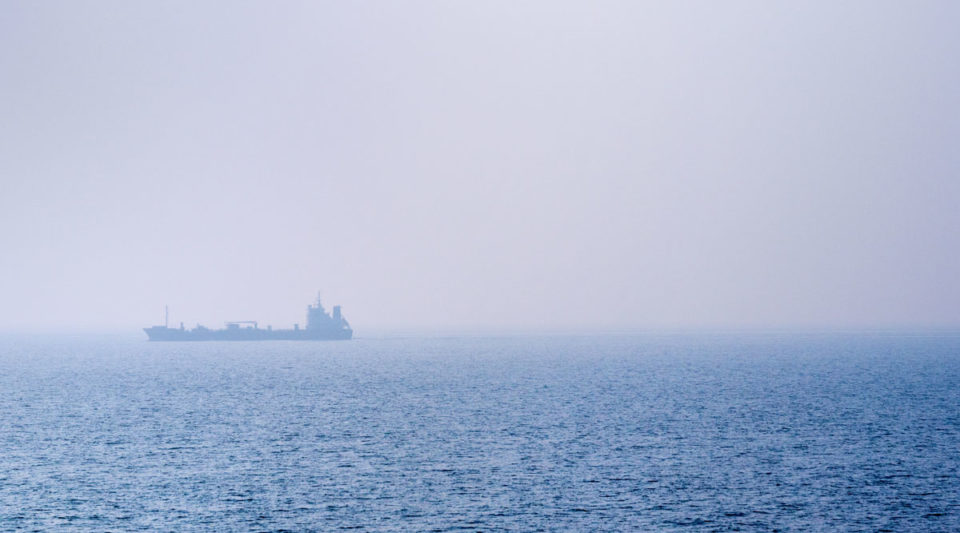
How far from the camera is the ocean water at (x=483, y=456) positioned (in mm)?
44000

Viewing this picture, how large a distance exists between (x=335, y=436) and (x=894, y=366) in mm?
116700

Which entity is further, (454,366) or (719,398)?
(454,366)

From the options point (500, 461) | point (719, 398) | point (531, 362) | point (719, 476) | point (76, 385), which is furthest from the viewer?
point (531, 362)

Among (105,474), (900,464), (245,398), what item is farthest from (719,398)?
(105,474)

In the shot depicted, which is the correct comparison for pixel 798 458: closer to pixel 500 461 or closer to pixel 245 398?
pixel 500 461

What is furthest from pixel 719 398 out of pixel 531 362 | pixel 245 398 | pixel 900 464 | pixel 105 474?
pixel 531 362

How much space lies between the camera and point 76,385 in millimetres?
119312

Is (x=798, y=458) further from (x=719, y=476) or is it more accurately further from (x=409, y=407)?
(x=409, y=407)

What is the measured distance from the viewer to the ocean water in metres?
44.0

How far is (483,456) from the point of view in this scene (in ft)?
196

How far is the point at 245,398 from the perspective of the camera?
101188 mm

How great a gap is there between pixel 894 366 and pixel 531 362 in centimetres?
6744

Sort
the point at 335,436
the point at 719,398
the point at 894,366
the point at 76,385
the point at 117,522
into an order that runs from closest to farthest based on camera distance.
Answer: the point at 117,522
the point at 335,436
the point at 719,398
the point at 76,385
the point at 894,366

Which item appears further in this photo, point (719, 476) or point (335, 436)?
point (335, 436)
